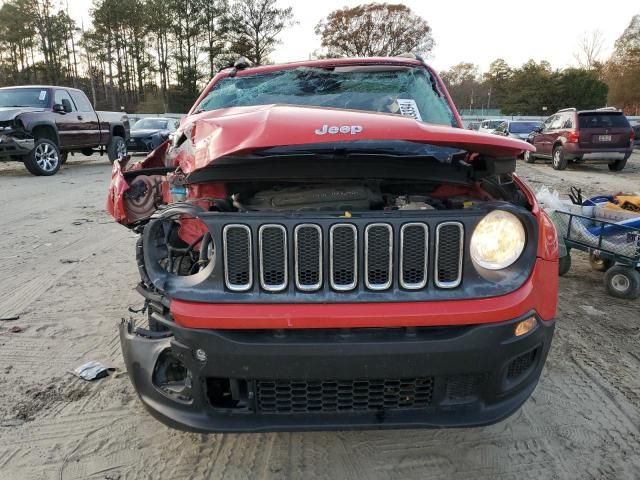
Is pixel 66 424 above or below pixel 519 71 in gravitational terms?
below

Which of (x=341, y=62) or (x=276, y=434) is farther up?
(x=341, y=62)

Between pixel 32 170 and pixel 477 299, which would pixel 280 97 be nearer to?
pixel 477 299

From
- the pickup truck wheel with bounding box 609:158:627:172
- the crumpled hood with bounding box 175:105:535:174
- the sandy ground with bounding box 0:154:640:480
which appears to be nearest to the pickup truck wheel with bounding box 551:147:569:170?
the pickup truck wheel with bounding box 609:158:627:172

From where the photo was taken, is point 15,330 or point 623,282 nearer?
point 15,330

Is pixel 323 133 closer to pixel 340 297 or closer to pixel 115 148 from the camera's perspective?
pixel 340 297

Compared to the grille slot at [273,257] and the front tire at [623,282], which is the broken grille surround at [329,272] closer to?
the grille slot at [273,257]

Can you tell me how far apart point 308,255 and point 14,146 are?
11.2 meters

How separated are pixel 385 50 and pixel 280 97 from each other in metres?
57.1

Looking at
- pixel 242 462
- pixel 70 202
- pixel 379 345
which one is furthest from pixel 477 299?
pixel 70 202

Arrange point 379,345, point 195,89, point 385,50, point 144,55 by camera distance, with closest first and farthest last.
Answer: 1. point 379,345
2. point 195,89
3. point 144,55
4. point 385,50

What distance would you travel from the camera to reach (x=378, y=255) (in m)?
1.87

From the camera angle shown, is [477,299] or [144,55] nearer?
[477,299]

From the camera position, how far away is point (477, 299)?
1846 mm

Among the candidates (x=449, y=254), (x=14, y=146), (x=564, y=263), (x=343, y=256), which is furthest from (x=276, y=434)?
(x=14, y=146)
